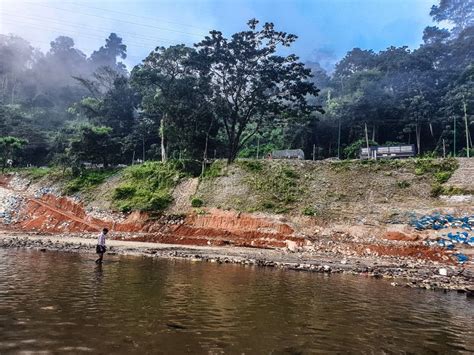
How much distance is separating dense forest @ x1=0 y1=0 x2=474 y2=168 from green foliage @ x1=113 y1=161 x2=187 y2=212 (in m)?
3.31

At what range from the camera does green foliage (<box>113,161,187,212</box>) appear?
4084cm

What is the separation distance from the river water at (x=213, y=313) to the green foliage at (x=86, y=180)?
1109 inches

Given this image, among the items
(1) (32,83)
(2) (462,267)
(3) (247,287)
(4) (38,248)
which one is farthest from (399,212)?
(1) (32,83)

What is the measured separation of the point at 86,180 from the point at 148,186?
9.54 metres

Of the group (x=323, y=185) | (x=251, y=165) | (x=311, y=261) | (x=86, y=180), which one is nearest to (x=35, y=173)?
(x=86, y=180)

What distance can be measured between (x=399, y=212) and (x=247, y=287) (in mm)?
20796

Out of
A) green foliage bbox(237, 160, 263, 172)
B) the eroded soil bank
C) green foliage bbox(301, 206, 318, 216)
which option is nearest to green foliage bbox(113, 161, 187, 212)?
the eroded soil bank

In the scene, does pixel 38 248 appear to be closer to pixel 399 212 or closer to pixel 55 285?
pixel 55 285

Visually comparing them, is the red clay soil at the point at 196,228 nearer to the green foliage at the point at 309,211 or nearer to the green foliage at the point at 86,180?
the green foliage at the point at 86,180

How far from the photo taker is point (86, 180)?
4859 centimetres

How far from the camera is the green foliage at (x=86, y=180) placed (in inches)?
1855

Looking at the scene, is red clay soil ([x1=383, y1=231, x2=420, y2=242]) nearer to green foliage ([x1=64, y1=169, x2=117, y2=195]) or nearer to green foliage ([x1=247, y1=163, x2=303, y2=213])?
green foliage ([x1=247, y1=163, x2=303, y2=213])

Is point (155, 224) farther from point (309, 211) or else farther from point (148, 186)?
point (309, 211)

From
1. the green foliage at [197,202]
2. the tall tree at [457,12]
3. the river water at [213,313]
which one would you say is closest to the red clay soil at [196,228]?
the green foliage at [197,202]
